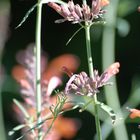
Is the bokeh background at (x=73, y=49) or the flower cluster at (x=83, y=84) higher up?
the flower cluster at (x=83, y=84)

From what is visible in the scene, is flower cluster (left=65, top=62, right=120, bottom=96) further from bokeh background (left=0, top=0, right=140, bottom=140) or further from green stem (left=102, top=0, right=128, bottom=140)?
bokeh background (left=0, top=0, right=140, bottom=140)

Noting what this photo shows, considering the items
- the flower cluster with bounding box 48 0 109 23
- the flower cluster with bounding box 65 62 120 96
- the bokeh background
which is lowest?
the bokeh background

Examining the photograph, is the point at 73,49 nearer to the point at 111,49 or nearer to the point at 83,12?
the point at 111,49

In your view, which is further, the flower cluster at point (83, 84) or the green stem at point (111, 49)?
the green stem at point (111, 49)

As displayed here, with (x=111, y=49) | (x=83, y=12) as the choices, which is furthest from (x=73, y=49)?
(x=83, y=12)

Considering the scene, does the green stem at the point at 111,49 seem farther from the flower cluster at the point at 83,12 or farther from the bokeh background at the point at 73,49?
the flower cluster at the point at 83,12

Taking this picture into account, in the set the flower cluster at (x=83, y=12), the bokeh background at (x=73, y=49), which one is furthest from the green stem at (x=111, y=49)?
the flower cluster at (x=83, y=12)

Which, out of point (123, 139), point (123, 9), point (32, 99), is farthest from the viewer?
point (123, 9)

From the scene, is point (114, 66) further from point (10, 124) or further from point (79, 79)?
point (10, 124)

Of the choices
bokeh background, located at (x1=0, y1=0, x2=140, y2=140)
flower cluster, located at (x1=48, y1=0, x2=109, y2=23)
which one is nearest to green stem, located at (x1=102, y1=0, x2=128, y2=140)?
bokeh background, located at (x1=0, y1=0, x2=140, y2=140)

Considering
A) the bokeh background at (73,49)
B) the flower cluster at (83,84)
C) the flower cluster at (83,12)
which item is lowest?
the bokeh background at (73,49)

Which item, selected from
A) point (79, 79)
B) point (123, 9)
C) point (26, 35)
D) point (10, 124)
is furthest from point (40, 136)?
point (26, 35)
